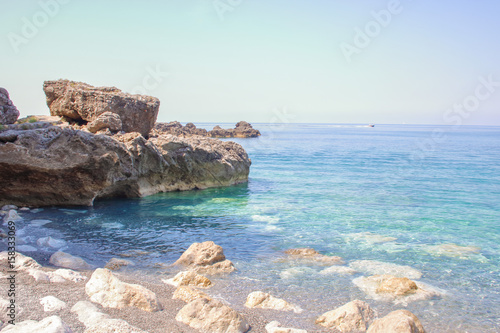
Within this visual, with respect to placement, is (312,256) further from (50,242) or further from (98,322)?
(50,242)

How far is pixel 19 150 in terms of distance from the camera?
16719 mm

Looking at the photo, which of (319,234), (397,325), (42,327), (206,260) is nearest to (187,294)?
(206,260)

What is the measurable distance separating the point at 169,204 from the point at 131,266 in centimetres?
1004

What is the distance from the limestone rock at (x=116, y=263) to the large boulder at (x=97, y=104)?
1387cm

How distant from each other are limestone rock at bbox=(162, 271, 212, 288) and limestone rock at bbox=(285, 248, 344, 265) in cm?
403

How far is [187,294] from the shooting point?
9.26m

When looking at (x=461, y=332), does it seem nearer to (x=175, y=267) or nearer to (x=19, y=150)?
(x=175, y=267)

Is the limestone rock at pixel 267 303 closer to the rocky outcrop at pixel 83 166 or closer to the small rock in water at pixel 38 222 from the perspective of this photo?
the small rock in water at pixel 38 222

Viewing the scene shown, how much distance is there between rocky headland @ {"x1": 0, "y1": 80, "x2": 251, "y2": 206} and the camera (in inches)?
690

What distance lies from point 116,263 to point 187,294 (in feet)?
12.7

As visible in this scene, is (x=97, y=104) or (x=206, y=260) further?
(x=97, y=104)

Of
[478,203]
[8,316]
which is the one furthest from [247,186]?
[8,316]

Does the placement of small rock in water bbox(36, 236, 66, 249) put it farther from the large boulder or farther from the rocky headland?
the large boulder

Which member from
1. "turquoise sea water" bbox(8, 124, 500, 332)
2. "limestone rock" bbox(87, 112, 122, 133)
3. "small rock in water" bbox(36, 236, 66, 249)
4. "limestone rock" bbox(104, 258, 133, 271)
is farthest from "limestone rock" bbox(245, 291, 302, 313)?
"limestone rock" bbox(87, 112, 122, 133)
